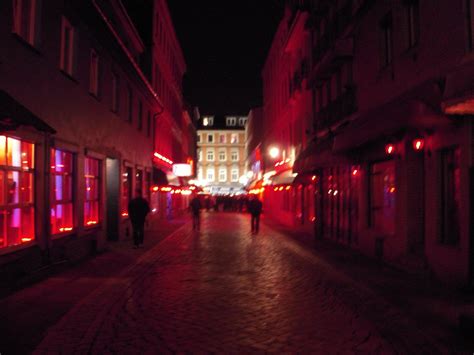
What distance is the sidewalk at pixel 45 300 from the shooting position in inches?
277

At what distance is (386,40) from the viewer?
1590cm

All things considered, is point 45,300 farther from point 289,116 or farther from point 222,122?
point 222,122

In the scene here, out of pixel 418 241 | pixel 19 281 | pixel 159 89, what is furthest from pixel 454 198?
pixel 159 89

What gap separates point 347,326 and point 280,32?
36.3 metres

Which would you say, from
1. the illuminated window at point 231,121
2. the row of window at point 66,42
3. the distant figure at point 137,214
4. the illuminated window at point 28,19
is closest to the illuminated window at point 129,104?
the row of window at point 66,42

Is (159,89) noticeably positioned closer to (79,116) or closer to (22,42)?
(79,116)

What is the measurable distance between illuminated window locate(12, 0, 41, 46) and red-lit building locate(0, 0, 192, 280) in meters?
0.02

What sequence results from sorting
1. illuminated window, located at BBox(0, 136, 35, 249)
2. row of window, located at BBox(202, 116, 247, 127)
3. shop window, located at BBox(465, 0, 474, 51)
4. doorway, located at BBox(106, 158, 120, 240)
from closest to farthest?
1. shop window, located at BBox(465, 0, 474, 51)
2. illuminated window, located at BBox(0, 136, 35, 249)
3. doorway, located at BBox(106, 158, 120, 240)
4. row of window, located at BBox(202, 116, 247, 127)

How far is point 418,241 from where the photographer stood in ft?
44.6

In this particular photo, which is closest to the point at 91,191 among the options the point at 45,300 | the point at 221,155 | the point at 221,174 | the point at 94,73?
the point at 94,73

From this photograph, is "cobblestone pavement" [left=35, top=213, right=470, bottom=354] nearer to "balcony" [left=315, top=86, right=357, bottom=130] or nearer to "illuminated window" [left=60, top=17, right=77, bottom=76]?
"illuminated window" [left=60, top=17, right=77, bottom=76]

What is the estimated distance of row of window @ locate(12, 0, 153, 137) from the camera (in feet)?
37.0

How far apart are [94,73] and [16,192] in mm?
7131

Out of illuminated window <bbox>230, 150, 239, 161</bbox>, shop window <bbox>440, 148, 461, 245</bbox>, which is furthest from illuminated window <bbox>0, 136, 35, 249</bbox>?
illuminated window <bbox>230, 150, 239, 161</bbox>
